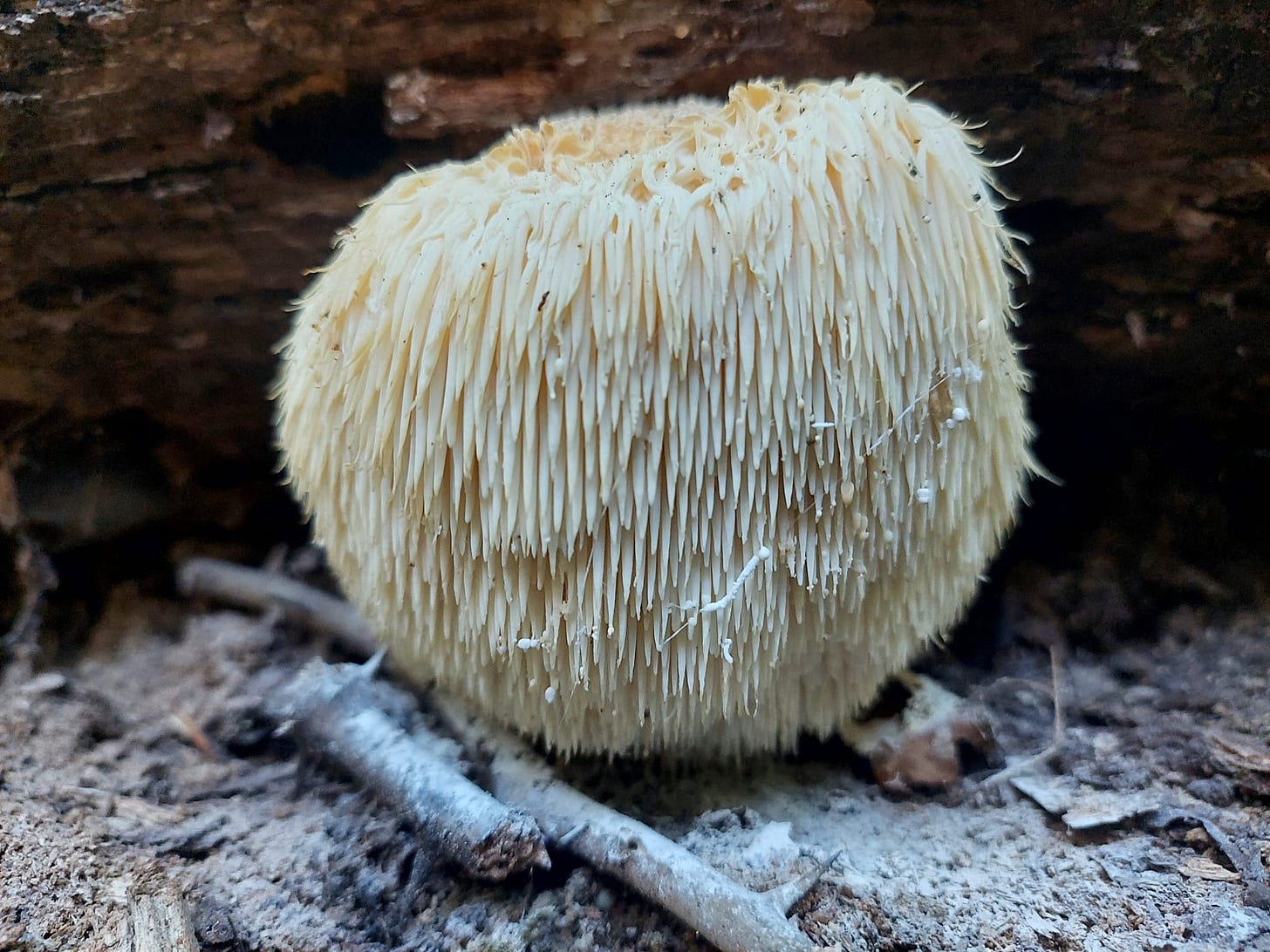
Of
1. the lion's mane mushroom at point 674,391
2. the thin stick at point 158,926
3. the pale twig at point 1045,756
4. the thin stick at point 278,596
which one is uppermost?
the lion's mane mushroom at point 674,391

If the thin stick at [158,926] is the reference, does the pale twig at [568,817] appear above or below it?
below

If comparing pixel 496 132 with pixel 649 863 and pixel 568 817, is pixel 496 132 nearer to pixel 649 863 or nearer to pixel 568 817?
pixel 568 817

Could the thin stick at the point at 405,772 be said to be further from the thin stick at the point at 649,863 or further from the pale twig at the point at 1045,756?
the pale twig at the point at 1045,756

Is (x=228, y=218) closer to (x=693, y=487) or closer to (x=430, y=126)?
(x=430, y=126)

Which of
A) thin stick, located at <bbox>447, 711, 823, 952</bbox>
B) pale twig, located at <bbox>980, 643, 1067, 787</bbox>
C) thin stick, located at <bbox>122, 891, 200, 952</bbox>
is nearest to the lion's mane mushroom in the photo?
thin stick, located at <bbox>447, 711, 823, 952</bbox>

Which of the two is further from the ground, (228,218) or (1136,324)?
(228,218)

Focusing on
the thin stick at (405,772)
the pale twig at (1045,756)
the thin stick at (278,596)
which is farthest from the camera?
the thin stick at (278,596)

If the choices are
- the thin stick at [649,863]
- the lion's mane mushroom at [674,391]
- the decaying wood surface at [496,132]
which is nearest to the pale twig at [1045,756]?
the lion's mane mushroom at [674,391]

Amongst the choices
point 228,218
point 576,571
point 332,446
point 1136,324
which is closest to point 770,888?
point 576,571
